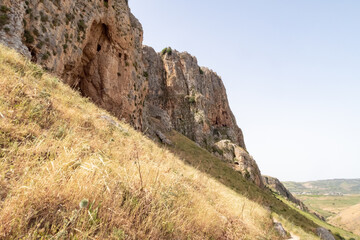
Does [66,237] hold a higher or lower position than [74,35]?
lower

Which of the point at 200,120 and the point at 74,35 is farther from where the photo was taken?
the point at 200,120

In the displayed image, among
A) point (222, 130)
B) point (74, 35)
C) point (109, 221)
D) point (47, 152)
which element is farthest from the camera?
point (222, 130)

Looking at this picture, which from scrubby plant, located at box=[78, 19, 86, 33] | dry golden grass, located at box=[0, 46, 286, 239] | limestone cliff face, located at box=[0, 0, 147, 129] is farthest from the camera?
scrubby plant, located at box=[78, 19, 86, 33]

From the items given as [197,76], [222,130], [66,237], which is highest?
[197,76]

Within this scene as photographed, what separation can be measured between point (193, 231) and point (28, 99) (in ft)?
16.5

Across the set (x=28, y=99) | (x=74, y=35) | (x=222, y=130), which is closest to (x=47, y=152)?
(x=28, y=99)

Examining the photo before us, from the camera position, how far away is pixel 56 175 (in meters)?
2.57

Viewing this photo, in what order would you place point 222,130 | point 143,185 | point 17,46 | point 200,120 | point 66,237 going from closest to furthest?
point 66,237 < point 143,185 < point 17,46 < point 200,120 < point 222,130

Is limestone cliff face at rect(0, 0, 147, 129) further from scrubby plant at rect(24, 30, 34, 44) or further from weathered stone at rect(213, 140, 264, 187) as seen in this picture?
weathered stone at rect(213, 140, 264, 187)

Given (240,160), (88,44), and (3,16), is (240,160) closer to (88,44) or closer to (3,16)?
(88,44)

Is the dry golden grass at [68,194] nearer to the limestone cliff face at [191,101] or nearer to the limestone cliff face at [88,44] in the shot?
the limestone cliff face at [88,44]

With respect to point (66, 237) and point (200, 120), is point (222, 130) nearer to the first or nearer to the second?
point (200, 120)

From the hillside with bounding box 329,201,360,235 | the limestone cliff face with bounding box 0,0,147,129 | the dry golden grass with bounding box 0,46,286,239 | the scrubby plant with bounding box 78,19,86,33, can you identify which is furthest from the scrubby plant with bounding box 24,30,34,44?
the hillside with bounding box 329,201,360,235

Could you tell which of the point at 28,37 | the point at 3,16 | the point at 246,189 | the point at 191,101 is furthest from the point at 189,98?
the point at 3,16
